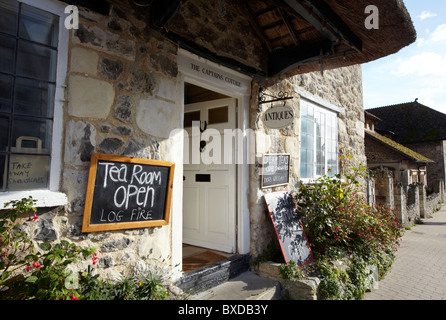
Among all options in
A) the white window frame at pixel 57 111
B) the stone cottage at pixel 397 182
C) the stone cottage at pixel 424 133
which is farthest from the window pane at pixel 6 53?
the stone cottage at pixel 424 133

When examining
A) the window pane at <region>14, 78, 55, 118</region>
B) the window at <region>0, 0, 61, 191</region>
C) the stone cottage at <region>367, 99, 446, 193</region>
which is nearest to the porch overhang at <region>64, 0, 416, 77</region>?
the window at <region>0, 0, 61, 191</region>

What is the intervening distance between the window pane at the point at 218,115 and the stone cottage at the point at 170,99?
0.02 metres

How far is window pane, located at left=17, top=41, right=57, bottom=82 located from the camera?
2.02 meters

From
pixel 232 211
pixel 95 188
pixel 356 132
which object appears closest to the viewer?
pixel 95 188

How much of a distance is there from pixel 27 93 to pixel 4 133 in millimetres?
340

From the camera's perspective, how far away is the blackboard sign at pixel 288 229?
3.94m

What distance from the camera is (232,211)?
4.00 metres

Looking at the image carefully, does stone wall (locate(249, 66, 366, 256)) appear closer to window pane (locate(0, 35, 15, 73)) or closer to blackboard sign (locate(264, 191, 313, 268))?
blackboard sign (locate(264, 191, 313, 268))

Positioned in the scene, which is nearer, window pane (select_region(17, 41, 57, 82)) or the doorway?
window pane (select_region(17, 41, 57, 82))

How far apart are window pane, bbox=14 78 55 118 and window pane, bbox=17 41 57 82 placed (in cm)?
6

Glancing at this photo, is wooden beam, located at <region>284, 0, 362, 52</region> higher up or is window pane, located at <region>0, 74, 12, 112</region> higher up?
wooden beam, located at <region>284, 0, 362, 52</region>
